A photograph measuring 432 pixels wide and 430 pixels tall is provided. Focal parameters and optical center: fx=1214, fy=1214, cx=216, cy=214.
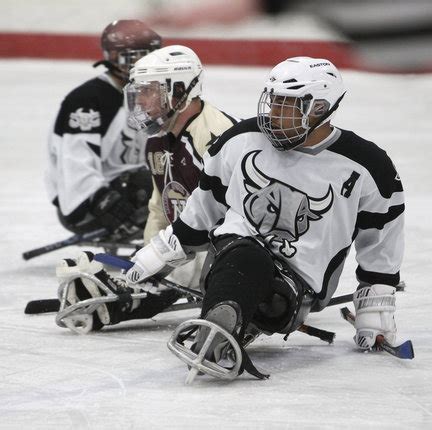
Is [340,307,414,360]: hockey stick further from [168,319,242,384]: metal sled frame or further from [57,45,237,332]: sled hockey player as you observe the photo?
[57,45,237,332]: sled hockey player

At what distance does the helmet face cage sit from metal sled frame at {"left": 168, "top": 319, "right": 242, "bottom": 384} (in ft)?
3.09

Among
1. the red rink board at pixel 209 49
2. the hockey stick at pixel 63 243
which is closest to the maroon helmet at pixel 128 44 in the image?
the hockey stick at pixel 63 243

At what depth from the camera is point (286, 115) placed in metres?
3.09

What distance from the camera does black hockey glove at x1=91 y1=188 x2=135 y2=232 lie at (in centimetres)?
465

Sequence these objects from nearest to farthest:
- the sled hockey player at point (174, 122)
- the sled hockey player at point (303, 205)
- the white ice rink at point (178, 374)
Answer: the white ice rink at point (178, 374)
the sled hockey player at point (303, 205)
the sled hockey player at point (174, 122)

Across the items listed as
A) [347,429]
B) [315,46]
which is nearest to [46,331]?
[347,429]

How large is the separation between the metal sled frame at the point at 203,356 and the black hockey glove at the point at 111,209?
178cm

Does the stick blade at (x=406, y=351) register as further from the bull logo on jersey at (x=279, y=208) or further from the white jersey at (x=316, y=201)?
the bull logo on jersey at (x=279, y=208)

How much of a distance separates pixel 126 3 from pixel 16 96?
180 centimetres

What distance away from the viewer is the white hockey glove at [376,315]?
3170mm

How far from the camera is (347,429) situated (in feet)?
8.36

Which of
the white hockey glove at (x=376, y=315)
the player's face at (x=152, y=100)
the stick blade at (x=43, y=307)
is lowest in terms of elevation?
the stick blade at (x=43, y=307)

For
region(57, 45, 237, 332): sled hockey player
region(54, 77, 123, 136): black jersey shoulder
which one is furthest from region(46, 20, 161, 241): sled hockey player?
region(57, 45, 237, 332): sled hockey player

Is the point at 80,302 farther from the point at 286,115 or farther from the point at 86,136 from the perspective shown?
the point at 86,136
